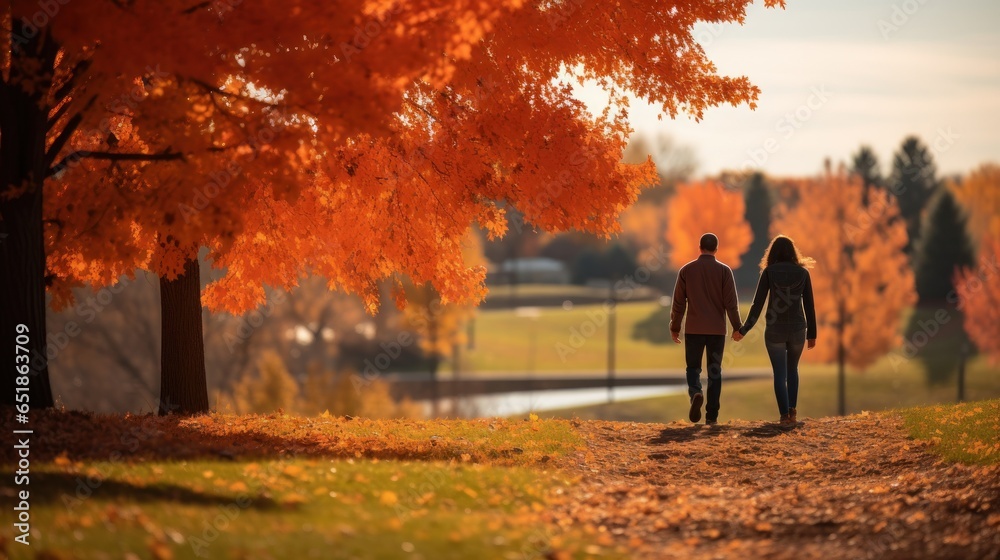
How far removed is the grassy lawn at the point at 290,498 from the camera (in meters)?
6.51

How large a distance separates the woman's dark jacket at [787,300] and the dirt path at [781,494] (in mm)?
1275

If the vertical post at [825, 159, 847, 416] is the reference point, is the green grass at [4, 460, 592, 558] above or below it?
below

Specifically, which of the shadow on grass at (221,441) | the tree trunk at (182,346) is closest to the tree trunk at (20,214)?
the shadow on grass at (221,441)

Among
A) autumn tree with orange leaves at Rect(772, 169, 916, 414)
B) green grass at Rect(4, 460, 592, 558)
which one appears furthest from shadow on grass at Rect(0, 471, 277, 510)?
autumn tree with orange leaves at Rect(772, 169, 916, 414)

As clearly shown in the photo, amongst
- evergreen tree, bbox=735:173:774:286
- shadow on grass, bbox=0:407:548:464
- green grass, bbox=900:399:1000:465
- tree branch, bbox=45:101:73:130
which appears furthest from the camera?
evergreen tree, bbox=735:173:774:286

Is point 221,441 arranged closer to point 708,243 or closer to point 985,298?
point 708,243

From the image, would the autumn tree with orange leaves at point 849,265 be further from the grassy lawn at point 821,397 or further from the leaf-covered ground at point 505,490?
the leaf-covered ground at point 505,490

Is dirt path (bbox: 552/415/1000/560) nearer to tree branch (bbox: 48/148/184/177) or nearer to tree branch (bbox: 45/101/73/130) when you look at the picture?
tree branch (bbox: 48/148/184/177)

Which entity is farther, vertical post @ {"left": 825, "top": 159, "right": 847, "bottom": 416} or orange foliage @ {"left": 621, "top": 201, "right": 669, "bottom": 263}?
orange foliage @ {"left": 621, "top": 201, "right": 669, "bottom": 263}

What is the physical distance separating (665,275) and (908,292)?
2015 inches

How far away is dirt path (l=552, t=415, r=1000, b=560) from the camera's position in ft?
23.8

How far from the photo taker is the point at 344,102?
9023 mm

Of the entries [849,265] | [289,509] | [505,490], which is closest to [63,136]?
[289,509]

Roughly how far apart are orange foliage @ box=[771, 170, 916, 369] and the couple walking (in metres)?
30.2
